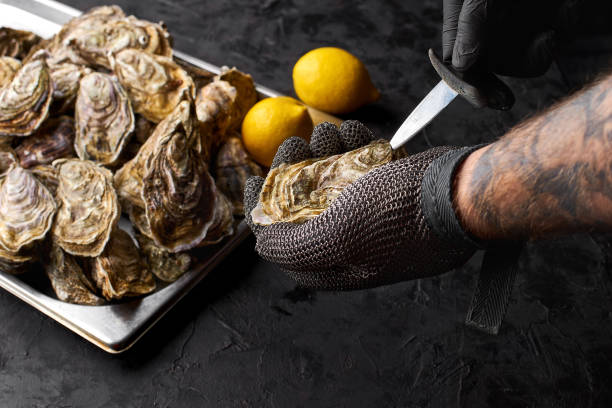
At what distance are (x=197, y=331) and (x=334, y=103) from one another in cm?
66

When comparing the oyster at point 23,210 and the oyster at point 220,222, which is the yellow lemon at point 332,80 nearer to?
the oyster at point 220,222

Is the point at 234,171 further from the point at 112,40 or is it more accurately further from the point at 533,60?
the point at 533,60

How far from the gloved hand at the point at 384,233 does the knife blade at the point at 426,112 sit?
0.13 m

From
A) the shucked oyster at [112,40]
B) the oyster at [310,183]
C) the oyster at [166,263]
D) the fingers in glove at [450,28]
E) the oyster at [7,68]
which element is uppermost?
the fingers in glove at [450,28]

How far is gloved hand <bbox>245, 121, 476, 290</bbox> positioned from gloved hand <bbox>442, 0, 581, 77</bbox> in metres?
0.19

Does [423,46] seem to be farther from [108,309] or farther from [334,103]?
[108,309]

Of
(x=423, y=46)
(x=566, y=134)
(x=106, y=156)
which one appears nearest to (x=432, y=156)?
(x=566, y=134)

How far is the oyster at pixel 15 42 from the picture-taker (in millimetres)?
1356

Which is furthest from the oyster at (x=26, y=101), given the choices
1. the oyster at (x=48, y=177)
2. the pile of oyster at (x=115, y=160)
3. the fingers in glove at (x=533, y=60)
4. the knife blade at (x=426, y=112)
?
the fingers in glove at (x=533, y=60)

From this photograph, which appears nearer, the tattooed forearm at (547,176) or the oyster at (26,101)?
the tattooed forearm at (547,176)

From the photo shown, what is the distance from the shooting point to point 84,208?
102 centimetres

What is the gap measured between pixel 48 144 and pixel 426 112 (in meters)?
0.78

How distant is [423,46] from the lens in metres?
1.76

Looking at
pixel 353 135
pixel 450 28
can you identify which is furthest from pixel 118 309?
pixel 450 28
